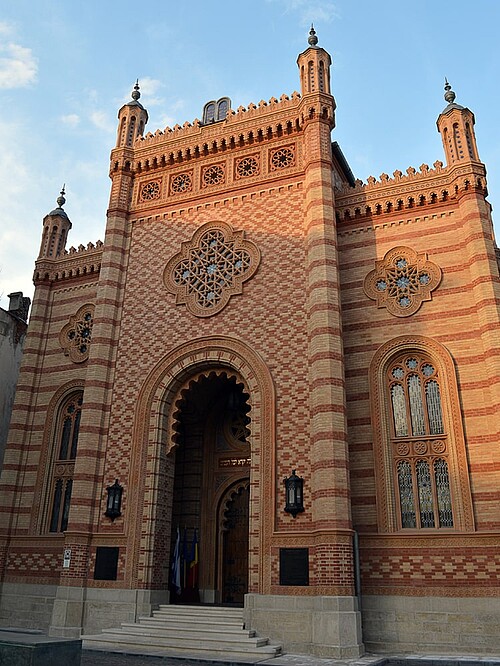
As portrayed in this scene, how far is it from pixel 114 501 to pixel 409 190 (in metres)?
13.5

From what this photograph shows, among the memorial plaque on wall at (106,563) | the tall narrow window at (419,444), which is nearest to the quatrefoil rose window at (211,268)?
the tall narrow window at (419,444)

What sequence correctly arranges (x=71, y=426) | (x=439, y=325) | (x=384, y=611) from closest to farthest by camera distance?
(x=384, y=611), (x=439, y=325), (x=71, y=426)

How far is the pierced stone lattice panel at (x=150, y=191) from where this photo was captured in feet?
70.7

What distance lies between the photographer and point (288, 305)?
1752 centimetres

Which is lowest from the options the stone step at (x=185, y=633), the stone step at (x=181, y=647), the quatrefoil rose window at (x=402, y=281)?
the stone step at (x=181, y=647)

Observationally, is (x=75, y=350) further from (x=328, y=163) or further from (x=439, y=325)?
(x=439, y=325)

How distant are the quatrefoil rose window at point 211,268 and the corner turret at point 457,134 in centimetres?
708

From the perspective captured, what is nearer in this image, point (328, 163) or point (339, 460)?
point (339, 460)

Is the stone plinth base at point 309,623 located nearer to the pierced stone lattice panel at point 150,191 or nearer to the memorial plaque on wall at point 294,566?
the memorial plaque on wall at point 294,566

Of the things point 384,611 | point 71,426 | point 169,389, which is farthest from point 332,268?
point 71,426

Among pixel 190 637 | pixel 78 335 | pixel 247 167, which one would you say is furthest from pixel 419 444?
pixel 78 335

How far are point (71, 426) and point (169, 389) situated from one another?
5.03m

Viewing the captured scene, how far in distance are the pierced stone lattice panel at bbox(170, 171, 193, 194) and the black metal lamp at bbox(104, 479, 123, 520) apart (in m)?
10.9

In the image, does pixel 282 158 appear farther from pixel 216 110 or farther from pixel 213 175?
pixel 216 110
